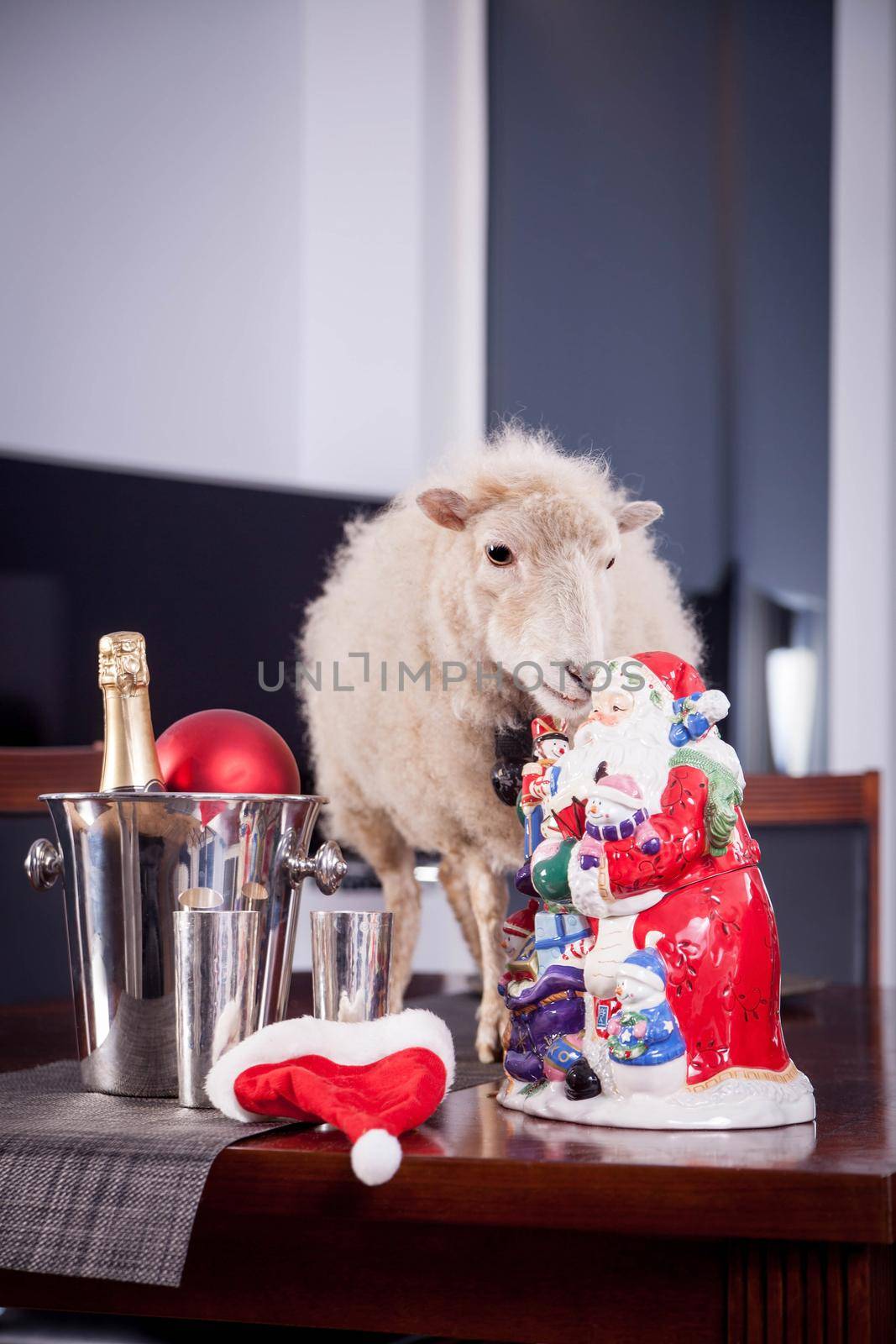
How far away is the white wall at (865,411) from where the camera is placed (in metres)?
2.94

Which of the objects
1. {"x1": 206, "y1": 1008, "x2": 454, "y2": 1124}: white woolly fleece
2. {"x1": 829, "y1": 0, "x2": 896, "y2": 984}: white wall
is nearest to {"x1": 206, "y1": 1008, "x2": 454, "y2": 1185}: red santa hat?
{"x1": 206, "y1": 1008, "x2": 454, "y2": 1124}: white woolly fleece

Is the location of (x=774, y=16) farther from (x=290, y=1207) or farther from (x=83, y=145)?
(x=290, y=1207)

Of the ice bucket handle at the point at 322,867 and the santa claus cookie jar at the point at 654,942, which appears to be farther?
the ice bucket handle at the point at 322,867

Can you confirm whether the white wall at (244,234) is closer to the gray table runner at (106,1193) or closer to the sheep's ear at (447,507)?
the sheep's ear at (447,507)

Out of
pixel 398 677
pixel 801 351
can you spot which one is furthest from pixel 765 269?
pixel 398 677

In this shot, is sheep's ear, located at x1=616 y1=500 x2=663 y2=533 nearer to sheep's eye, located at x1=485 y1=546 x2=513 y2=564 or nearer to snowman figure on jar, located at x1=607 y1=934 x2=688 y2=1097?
sheep's eye, located at x1=485 y1=546 x2=513 y2=564

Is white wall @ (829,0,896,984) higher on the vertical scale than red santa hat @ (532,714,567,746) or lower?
higher

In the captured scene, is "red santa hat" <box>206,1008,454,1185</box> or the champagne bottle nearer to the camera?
"red santa hat" <box>206,1008,454,1185</box>

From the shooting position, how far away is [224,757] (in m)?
0.80

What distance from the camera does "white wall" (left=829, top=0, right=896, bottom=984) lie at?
9.66 ft

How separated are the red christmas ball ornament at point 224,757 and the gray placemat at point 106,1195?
0.22 meters

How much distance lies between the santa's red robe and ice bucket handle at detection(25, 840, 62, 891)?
1.16ft

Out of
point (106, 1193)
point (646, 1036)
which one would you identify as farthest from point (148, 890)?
point (646, 1036)

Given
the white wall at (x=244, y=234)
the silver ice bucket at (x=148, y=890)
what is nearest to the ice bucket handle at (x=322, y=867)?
the silver ice bucket at (x=148, y=890)
